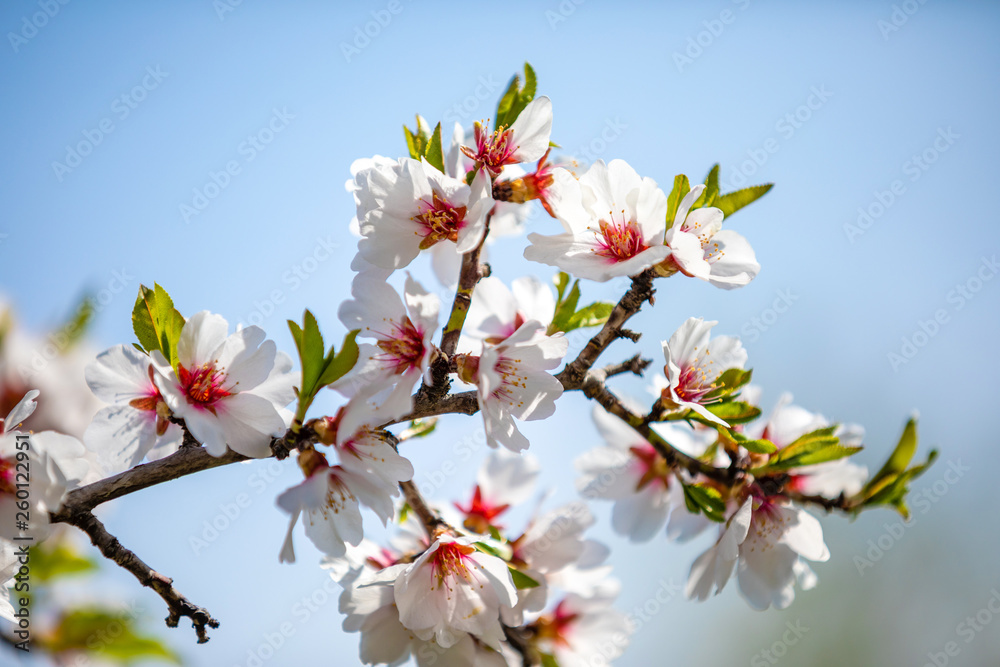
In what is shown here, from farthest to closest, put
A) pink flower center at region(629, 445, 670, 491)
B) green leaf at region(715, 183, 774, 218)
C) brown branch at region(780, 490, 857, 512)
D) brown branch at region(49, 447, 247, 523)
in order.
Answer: pink flower center at region(629, 445, 670, 491), brown branch at region(780, 490, 857, 512), green leaf at region(715, 183, 774, 218), brown branch at region(49, 447, 247, 523)

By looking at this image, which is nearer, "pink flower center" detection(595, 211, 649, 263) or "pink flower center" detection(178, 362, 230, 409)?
"pink flower center" detection(178, 362, 230, 409)

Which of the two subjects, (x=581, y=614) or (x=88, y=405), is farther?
(x=88, y=405)

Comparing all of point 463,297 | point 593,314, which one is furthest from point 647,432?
point 463,297

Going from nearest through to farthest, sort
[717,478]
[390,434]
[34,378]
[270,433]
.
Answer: [270,433] < [390,434] < [717,478] < [34,378]

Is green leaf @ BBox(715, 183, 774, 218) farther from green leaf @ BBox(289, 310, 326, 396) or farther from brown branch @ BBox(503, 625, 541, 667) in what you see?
brown branch @ BBox(503, 625, 541, 667)

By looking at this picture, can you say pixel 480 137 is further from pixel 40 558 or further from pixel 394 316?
pixel 40 558

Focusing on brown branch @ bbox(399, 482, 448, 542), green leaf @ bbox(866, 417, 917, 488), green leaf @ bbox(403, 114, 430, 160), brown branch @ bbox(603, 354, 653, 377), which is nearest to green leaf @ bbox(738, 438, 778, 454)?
brown branch @ bbox(603, 354, 653, 377)

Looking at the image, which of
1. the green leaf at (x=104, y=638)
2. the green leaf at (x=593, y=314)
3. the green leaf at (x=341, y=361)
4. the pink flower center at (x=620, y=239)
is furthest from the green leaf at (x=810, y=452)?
the green leaf at (x=104, y=638)

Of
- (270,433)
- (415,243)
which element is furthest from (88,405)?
(415,243)
